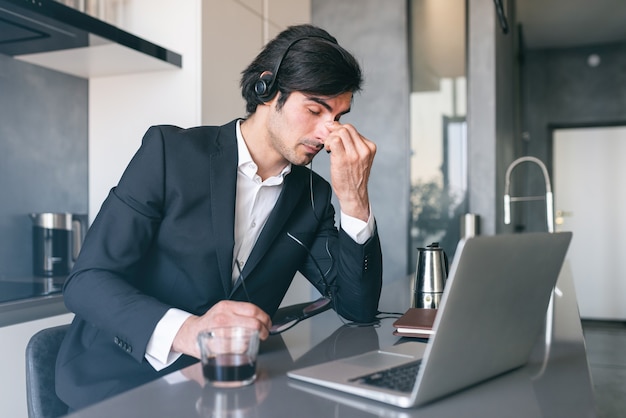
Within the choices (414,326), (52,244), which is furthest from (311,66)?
(52,244)

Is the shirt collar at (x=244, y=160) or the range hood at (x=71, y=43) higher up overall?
the range hood at (x=71, y=43)

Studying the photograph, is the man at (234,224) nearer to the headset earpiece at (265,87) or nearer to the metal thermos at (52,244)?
the headset earpiece at (265,87)

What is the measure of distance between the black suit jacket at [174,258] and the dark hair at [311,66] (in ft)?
0.63

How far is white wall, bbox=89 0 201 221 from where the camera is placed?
9.14ft

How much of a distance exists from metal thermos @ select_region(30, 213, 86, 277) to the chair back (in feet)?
4.67

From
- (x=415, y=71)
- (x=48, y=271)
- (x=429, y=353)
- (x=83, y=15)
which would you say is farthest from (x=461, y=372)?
(x=415, y=71)

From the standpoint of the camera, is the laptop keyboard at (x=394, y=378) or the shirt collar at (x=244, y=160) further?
the shirt collar at (x=244, y=160)

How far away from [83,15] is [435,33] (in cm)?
258

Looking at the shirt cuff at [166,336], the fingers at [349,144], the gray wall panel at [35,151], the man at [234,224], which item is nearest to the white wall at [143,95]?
the gray wall panel at [35,151]

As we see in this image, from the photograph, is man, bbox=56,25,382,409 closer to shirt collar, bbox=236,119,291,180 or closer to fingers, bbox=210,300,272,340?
shirt collar, bbox=236,119,291,180

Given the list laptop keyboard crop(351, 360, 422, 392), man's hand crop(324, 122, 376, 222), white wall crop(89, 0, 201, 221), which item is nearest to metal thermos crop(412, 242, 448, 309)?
man's hand crop(324, 122, 376, 222)

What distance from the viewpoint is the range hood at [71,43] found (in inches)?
78.1

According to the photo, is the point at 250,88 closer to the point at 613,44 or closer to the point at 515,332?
the point at 515,332

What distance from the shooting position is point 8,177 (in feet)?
8.20
